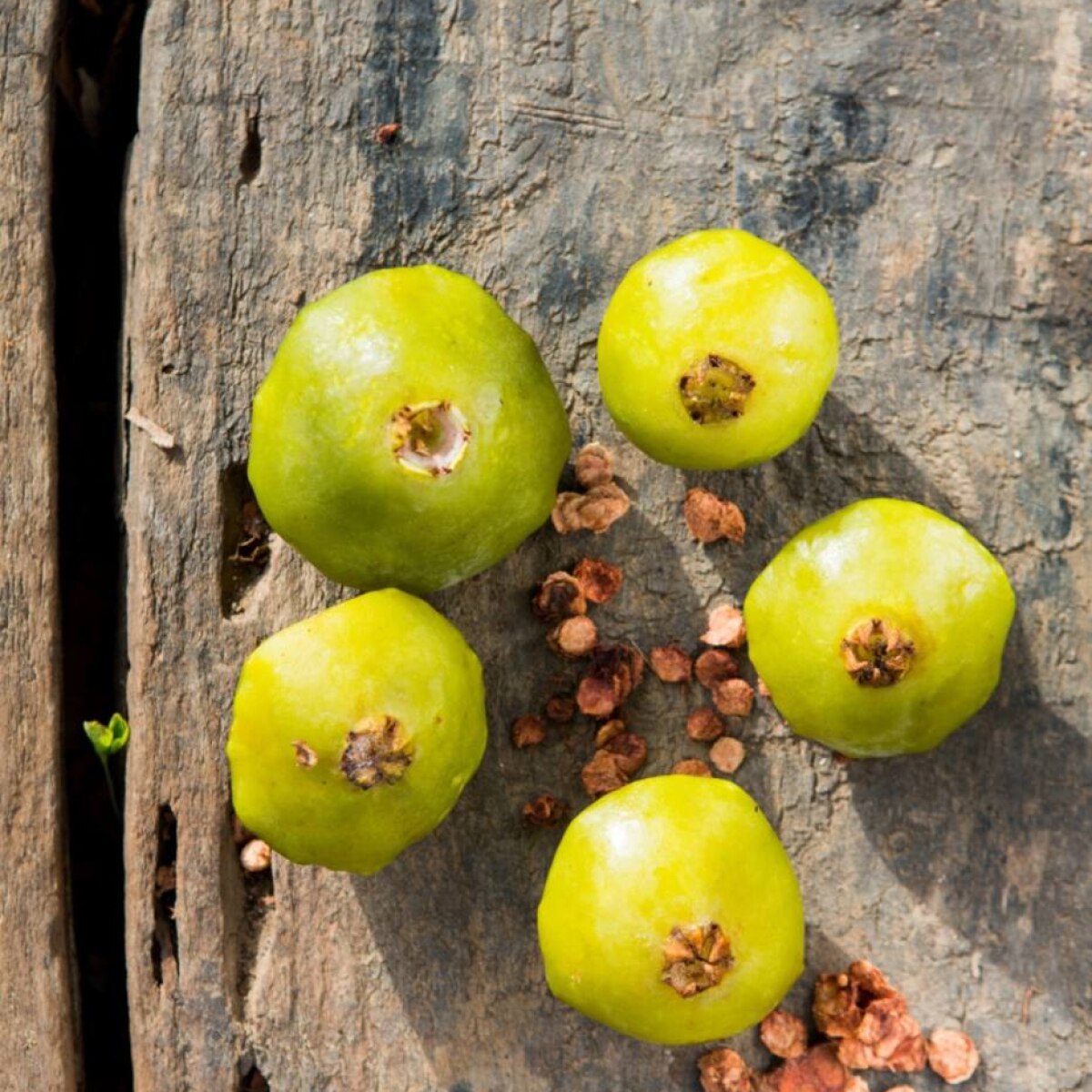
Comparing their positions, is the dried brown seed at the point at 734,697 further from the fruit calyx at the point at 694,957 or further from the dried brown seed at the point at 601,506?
the fruit calyx at the point at 694,957

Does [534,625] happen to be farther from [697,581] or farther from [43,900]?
[43,900]

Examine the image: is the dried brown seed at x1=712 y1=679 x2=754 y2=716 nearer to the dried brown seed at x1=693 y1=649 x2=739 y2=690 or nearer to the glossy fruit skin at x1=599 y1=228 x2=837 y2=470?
the dried brown seed at x1=693 y1=649 x2=739 y2=690

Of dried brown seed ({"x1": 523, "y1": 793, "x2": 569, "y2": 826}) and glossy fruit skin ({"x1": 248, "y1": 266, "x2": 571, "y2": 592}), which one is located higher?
glossy fruit skin ({"x1": 248, "y1": 266, "x2": 571, "y2": 592})

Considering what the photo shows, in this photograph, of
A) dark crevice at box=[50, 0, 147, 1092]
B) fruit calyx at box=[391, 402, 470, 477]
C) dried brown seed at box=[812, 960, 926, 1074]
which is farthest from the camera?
dark crevice at box=[50, 0, 147, 1092]

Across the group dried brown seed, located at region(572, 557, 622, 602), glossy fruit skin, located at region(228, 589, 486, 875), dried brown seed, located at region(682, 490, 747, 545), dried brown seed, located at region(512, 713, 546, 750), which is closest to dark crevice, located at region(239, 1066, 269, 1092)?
glossy fruit skin, located at region(228, 589, 486, 875)

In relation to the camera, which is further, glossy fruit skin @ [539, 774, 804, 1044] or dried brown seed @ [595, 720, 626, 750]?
dried brown seed @ [595, 720, 626, 750]

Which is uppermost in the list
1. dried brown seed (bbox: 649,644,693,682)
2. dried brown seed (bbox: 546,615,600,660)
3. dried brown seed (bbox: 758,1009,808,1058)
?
dried brown seed (bbox: 546,615,600,660)
